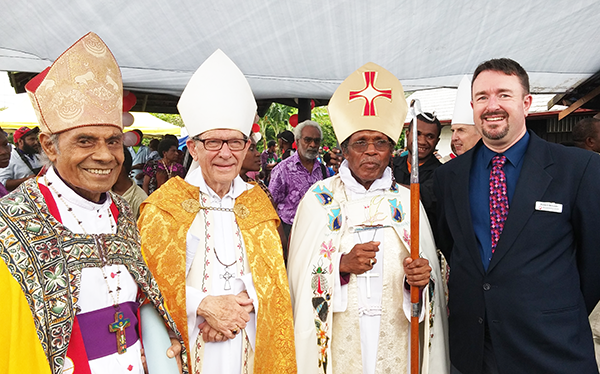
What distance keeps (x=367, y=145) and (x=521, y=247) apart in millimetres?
1075

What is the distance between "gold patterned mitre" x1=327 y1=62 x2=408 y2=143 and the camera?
2838mm

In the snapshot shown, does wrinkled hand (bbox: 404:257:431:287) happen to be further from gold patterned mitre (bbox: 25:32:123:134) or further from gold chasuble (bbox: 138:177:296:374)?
gold patterned mitre (bbox: 25:32:123:134)

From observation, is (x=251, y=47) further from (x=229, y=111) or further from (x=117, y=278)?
Answer: (x=117, y=278)

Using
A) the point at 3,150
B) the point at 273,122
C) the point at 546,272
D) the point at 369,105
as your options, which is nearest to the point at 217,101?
the point at 369,105

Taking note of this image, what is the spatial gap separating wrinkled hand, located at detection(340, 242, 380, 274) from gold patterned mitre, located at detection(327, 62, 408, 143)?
0.77m

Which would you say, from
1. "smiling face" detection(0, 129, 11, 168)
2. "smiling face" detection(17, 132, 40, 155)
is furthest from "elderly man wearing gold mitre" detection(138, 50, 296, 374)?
"smiling face" detection(17, 132, 40, 155)

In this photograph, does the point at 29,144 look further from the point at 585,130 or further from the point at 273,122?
the point at 273,122

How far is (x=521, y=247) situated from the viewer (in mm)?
2232

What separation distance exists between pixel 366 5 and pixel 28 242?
11.2 feet

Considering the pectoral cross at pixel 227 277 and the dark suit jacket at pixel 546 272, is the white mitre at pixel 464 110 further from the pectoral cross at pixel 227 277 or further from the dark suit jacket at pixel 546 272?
the pectoral cross at pixel 227 277

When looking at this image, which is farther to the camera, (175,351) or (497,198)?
(497,198)

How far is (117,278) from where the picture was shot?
69.8 inches

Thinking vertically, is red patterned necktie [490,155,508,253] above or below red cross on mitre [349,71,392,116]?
below

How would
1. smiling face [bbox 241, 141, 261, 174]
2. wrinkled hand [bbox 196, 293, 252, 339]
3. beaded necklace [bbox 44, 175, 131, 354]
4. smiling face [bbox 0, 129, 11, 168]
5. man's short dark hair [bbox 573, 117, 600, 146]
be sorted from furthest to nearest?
smiling face [bbox 0, 129, 11, 168] → man's short dark hair [bbox 573, 117, 600, 146] → smiling face [bbox 241, 141, 261, 174] → wrinkled hand [bbox 196, 293, 252, 339] → beaded necklace [bbox 44, 175, 131, 354]
